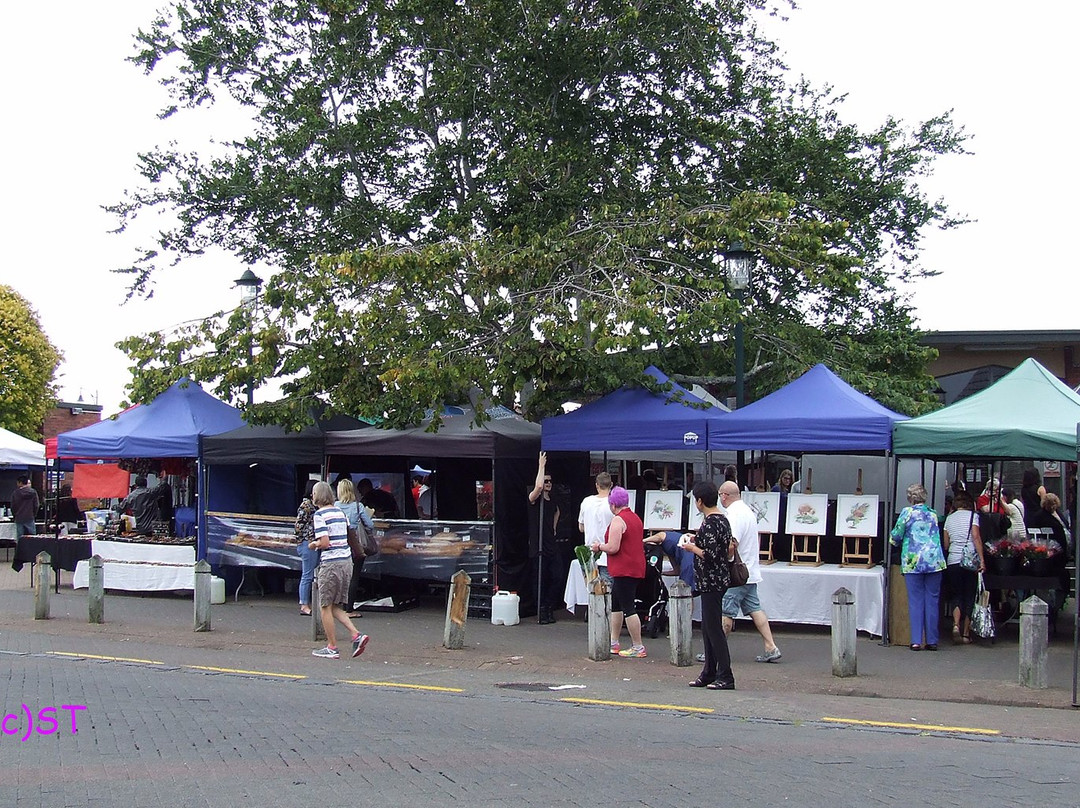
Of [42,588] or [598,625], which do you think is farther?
[42,588]

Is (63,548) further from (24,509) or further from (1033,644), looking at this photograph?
(1033,644)

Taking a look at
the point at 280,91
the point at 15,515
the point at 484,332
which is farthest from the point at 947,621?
the point at 15,515

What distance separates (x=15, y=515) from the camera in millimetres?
24641

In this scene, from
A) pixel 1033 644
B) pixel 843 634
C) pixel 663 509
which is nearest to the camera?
pixel 1033 644

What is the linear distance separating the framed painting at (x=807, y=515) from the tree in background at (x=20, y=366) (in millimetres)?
30487

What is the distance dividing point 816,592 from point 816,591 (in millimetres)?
12

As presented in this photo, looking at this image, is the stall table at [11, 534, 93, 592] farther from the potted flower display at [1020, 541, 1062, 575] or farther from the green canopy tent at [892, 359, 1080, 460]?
the potted flower display at [1020, 541, 1062, 575]

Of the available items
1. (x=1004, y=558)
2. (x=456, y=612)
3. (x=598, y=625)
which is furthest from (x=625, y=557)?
(x=1004, y=558)

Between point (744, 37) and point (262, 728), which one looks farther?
point (744, 37)

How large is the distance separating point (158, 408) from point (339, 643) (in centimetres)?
684

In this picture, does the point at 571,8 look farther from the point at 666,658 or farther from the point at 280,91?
the point at 666,658

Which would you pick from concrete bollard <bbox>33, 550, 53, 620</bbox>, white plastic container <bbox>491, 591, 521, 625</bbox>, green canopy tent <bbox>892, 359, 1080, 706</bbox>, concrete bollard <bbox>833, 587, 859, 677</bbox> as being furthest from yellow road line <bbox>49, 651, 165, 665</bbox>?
green canopy tent <bbox>892, 359, 1080, 706</bbox>

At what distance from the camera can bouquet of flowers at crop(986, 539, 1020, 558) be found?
44.2 ft

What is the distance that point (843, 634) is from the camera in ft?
36.9
